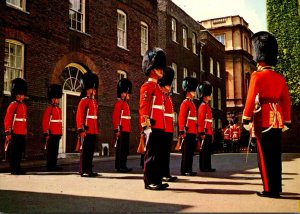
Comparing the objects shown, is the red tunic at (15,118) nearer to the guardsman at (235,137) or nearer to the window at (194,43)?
the guardsman at (235,137)

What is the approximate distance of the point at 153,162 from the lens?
5855 mm

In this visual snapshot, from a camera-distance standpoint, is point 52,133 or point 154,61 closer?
point 154,61

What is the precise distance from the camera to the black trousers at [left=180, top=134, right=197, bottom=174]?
26.4ft

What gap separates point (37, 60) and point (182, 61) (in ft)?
43.4

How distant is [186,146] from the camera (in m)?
8.19

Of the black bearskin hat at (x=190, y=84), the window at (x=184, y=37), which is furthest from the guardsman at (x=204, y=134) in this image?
the window at (x=184, y=37)

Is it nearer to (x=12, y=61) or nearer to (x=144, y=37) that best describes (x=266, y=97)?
(x=12, y=61)

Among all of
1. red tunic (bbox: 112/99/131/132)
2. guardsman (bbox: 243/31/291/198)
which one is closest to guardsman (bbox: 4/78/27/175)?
red tunic (bbox: 112/99/131/132)

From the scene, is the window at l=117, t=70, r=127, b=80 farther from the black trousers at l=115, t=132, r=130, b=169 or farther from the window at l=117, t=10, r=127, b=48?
the black trousers at l=115, t=132, r=130, b=169

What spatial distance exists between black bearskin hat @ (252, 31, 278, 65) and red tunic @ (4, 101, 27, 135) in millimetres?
5578

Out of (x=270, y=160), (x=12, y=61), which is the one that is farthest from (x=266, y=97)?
(x=12, y=61)

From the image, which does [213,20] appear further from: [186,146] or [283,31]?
[186,146]

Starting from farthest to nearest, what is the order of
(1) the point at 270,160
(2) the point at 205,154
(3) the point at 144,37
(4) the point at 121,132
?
(3) the point at 144,37 < (4) the point at 121,132 < (2) the point at 205,154 < (1) the point at 270,160

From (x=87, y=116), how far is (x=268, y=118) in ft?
13.7
